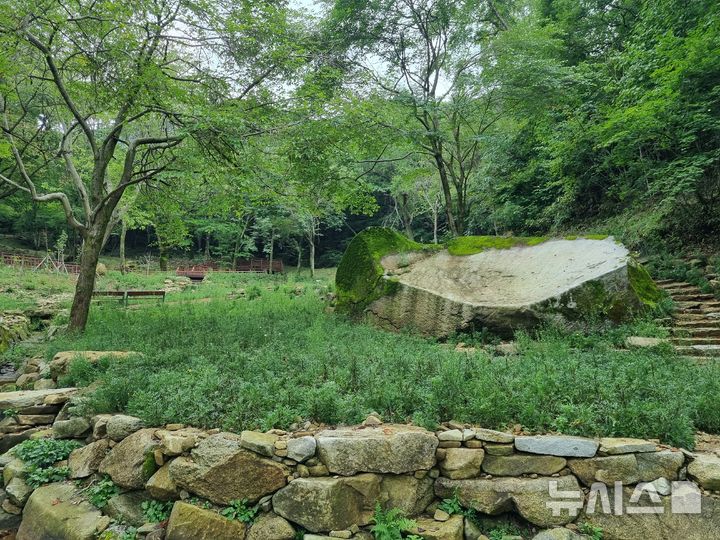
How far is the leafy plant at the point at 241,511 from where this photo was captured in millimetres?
3357

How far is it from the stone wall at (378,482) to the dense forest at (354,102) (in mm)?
5795

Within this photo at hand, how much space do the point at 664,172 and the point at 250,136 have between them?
9.67m

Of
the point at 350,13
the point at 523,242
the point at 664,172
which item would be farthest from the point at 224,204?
the point at 664,172

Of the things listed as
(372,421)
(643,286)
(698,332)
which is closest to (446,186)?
(643,286)

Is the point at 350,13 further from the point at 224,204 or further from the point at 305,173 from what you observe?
the point at 224,204

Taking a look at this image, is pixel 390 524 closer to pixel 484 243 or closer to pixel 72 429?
pixel 72 429

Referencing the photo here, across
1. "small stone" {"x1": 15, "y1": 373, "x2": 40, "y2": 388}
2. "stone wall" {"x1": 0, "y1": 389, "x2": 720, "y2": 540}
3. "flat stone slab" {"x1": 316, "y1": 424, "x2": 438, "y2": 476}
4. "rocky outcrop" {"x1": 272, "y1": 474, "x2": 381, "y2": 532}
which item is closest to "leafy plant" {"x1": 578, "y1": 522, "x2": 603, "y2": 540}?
"stone wall" {"x1": 0, "y1": 389, "x2": 720, "y2": 540}

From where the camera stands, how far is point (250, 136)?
8.24m

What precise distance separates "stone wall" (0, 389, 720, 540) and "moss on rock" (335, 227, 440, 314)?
503 cm

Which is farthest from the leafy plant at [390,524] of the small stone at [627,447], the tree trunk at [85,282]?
the tree trunk at [85,282]

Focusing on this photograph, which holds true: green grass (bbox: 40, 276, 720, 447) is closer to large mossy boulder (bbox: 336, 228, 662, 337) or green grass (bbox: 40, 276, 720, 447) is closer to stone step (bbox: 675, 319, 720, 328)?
large mossy boulder (bbox: 336, 228, 662, 337)

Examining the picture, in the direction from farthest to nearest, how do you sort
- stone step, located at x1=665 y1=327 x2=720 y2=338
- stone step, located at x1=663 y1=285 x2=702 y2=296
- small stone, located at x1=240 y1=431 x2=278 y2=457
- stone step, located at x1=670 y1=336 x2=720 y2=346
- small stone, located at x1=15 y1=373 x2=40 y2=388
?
1. stone step, located at x1=663 y1=285 x2=702 y2=296
2. small stone, located at x1=15 y1=373 x2=40 y2=388
3. stone step, located at x1=665 y1=327 x2=720 y2=338
4. stone step, located at x1=670 y1=336 x2=720 y2=346
5. small stone, located at x1=240 y1=431 x2=278 y2=457

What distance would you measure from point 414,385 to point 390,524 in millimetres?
1352

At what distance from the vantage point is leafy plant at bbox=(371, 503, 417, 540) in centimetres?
304
